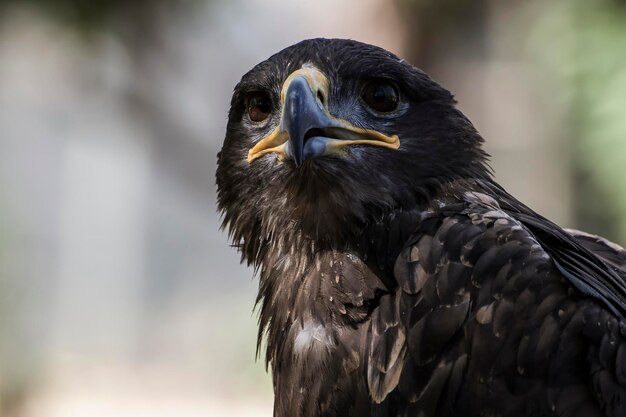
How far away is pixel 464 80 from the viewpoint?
918 cm

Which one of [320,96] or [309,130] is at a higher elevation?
[320,96]

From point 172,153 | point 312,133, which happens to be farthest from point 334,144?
point 172,153

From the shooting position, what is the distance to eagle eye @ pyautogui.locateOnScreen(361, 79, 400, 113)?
361 centimetres

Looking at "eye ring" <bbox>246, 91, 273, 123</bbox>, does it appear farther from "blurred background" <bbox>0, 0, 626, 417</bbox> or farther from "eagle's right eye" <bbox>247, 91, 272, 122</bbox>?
"blurred background" <bbox>0, 0, 626, 417</bbox>

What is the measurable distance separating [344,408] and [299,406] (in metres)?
0.21

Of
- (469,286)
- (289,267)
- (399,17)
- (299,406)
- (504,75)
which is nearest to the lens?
(469,286)

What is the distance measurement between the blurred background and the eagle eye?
4.53m

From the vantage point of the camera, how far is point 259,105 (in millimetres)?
3781

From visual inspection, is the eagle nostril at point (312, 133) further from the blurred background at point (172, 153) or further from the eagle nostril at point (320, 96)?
the blurred background at point (172, 153)

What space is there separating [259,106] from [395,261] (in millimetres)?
869

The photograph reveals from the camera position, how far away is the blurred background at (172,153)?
867cm

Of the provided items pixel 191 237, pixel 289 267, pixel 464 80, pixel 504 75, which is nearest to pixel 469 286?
pixel 289 267

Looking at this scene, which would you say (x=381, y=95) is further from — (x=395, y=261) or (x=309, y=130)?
(x=395, y=261)

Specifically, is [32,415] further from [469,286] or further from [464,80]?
[469,286]
